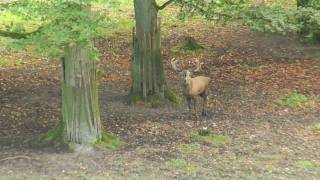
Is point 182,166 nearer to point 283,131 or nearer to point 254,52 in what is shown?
point 283,131

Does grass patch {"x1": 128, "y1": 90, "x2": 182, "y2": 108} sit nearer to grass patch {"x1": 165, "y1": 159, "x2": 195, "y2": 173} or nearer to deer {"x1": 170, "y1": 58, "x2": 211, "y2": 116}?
deer {"x1": 170, "y1": 58, "x2": 211, "y2": 116}

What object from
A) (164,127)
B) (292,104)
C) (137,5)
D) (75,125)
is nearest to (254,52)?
(292,104)

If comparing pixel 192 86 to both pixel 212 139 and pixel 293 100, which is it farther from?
pixel 293 100

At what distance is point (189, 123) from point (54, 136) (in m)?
2.64

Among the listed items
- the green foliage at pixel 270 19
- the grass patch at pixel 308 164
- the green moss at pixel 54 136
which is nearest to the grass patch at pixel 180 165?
the grass patch at pixel 308 164

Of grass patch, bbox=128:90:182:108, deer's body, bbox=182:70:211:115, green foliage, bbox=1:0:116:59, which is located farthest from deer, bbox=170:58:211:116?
green foliage, bbox=1:0:116:59

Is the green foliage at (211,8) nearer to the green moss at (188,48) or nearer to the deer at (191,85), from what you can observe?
the deer at (191,85)

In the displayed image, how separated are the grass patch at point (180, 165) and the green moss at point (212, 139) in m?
1.14

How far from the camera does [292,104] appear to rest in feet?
39.7

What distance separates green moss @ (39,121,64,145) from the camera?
9.11 m

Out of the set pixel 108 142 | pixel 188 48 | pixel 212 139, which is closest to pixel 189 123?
pixel 212 139

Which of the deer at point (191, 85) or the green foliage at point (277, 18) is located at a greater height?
the green foliage at point (277, 18)

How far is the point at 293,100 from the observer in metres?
12.2

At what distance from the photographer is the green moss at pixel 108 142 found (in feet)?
29.6
